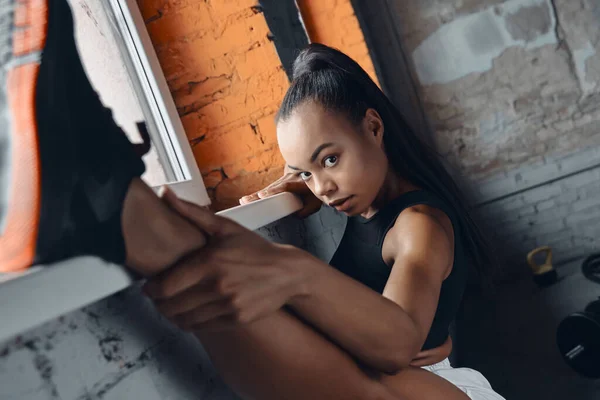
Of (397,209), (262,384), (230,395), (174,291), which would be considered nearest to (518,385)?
(397,209)

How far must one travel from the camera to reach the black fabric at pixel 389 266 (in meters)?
0.98

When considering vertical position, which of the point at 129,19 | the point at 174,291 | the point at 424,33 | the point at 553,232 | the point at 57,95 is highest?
the point at 129,19

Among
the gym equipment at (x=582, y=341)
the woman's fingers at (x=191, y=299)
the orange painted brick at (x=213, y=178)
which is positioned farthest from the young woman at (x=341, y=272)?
the gym equipment at (x=582, y=341)

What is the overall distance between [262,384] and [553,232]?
6.45 ft

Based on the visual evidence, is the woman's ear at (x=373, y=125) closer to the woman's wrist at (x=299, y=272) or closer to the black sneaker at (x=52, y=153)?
the woman's wrist at (x=299, y=272)

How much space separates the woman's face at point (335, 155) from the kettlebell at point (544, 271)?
1308 millimetres

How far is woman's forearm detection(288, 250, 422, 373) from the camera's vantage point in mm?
533

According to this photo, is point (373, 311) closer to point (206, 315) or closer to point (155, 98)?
point (206, 315)

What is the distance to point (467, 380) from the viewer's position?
98 cm

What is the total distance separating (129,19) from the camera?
1.61 metres

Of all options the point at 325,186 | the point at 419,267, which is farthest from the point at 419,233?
the point at 325,186

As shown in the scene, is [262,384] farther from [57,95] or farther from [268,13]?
[268,13]

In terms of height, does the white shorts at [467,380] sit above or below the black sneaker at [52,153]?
below

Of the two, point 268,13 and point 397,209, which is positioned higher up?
point 268,13
